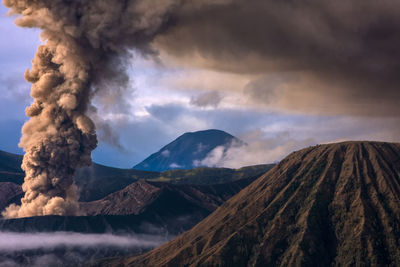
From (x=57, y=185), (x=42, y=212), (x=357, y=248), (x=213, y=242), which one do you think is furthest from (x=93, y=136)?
(x=357, y=248)

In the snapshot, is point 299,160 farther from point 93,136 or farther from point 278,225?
point 93,136

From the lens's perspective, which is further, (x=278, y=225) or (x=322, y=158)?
(x=322, y=158)

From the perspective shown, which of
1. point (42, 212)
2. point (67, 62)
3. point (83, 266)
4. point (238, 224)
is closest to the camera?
point (67, 62)

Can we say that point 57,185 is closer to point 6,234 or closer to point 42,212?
point 42,212

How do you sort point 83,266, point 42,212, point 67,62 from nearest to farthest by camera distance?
point 67,62
point 42,212
point 83,266

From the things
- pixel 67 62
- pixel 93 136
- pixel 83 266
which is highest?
pixel 67 62

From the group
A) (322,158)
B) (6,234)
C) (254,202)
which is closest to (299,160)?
(322,158)

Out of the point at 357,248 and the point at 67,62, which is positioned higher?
the point at 67,62
